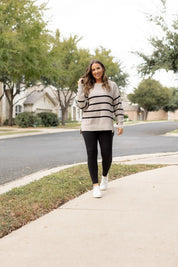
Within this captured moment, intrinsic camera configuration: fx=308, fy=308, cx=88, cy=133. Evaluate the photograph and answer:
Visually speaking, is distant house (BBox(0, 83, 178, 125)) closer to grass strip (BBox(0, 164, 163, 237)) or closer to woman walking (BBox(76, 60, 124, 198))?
grass strip (BBox(0, 164, 163, 237))

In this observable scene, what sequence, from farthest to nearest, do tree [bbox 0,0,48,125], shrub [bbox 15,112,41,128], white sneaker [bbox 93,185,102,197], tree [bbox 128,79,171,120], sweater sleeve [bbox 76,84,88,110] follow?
tree [bbox 128,79,171,120] < shrub [bbox 15,112,41,128] < tree [bbox 0,0,48,125] < sweater sleeve [bbox 76,84,88,110] < white sneaker [bbox 93,185,102,197]

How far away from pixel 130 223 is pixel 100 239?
53 centimetres

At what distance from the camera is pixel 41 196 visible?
4.22m

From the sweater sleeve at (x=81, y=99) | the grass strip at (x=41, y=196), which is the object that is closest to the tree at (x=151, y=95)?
the grass strip at (x=41, y=196)

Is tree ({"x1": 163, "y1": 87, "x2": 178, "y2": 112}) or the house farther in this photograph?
tree ({"x1": 163, "y1": 87, "x2": 178, "y2": 112})

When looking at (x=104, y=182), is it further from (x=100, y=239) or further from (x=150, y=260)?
(x=150, y=260)

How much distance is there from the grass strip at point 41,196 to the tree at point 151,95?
213 ft

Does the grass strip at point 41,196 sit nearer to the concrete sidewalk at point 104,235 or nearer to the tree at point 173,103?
the concrete sidewalk at point 104,235

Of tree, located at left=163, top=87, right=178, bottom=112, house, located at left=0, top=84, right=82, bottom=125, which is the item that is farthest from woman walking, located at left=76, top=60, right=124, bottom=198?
tree, located at left=163, top=87, right=178, bottom=112

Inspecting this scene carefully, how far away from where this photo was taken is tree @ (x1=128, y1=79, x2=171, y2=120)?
227ft

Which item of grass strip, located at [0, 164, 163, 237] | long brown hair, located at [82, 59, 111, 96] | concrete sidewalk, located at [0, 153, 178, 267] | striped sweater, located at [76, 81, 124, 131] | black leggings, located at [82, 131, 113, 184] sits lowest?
concrete sidewalk, located at [0, 153, 178, 267]

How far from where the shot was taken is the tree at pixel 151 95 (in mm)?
69188

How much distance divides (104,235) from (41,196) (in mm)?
1525

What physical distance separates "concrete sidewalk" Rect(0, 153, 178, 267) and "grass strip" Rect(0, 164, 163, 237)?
0.52ft
